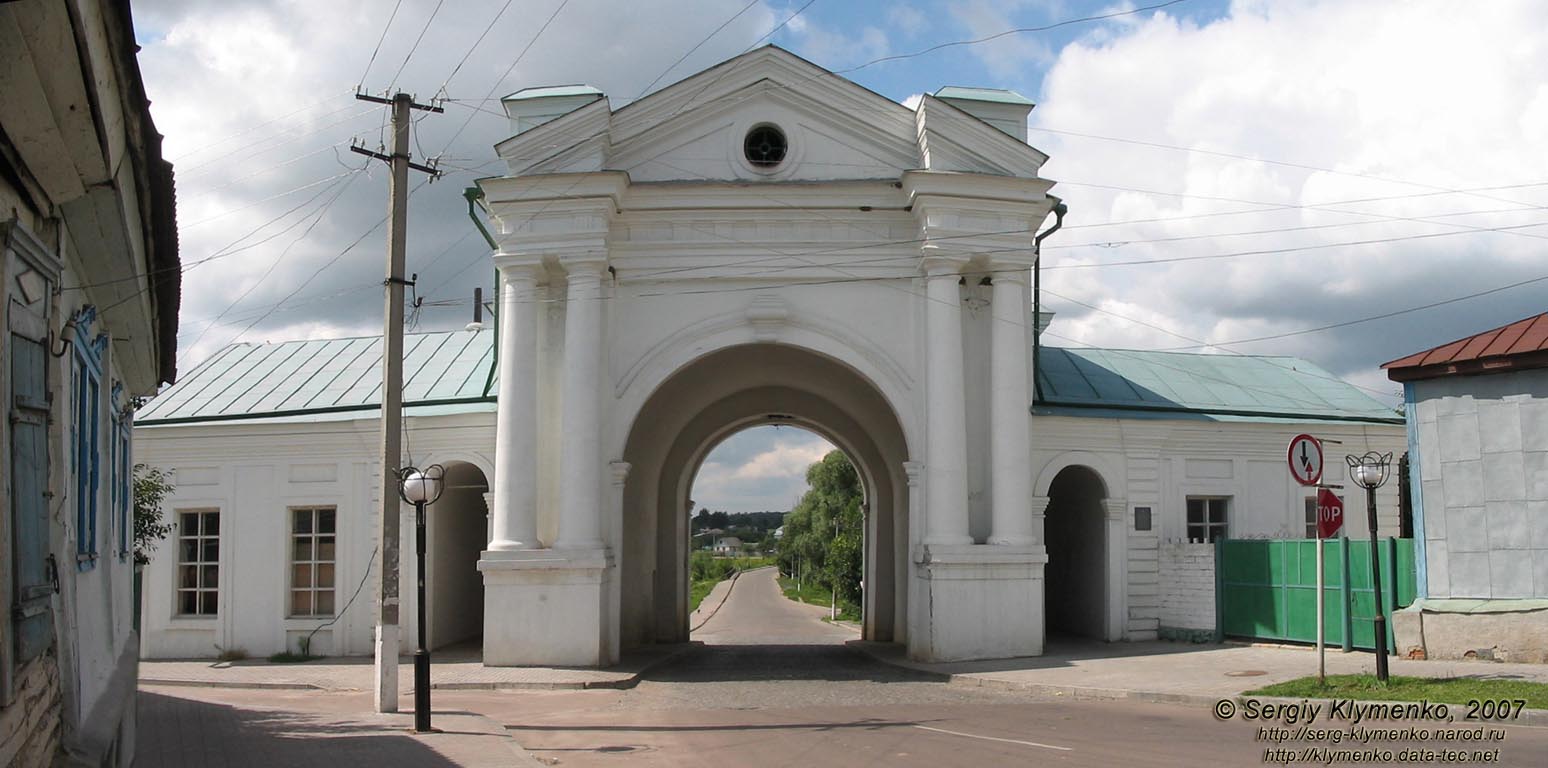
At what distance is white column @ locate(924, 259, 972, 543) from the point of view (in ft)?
64.8

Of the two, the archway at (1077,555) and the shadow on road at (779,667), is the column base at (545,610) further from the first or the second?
the archway at (1077,555)

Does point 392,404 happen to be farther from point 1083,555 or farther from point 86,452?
point 1083,555

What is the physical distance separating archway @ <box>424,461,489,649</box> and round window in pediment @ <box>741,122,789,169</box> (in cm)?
727

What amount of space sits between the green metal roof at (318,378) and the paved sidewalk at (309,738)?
8.51 meters

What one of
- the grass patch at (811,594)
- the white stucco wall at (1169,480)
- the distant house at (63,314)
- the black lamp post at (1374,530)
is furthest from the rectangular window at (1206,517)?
the grass patch at (811,594)

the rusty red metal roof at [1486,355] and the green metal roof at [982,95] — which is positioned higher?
the green metal roof at [982,95]

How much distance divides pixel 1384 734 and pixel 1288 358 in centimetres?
1886

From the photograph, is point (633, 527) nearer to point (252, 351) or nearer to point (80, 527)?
point (252, 351)

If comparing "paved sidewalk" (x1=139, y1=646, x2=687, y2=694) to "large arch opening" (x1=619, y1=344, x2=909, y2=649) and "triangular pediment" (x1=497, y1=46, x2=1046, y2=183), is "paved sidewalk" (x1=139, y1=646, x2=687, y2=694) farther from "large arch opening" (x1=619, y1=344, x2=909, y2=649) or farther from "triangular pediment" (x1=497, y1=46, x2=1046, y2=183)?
"triangular pediment" (x1=497, y1=46, x2=1046, y2=183)

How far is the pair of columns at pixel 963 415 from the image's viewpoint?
1981 centimetres

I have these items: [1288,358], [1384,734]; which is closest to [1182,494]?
[1288,358]

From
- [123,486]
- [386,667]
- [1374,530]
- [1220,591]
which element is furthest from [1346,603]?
[123,486]

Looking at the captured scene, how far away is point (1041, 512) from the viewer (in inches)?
867

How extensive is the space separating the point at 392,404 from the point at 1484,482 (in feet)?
43.8
